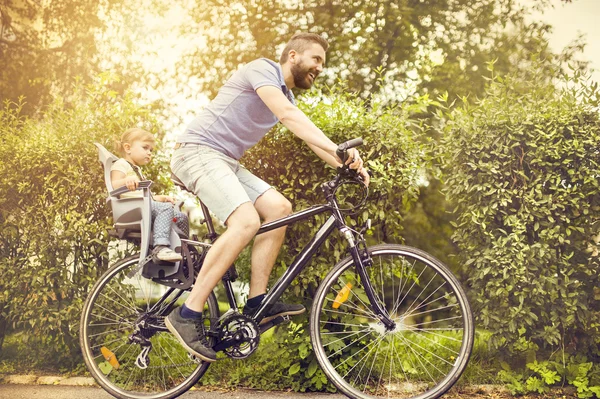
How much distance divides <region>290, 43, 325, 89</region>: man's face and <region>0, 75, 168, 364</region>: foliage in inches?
68.1

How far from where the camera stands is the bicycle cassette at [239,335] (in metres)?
3.62

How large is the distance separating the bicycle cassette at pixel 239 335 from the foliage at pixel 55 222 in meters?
1.55

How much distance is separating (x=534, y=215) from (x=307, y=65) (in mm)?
1889

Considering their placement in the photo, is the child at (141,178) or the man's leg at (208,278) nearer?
the man's leg at (208,278)

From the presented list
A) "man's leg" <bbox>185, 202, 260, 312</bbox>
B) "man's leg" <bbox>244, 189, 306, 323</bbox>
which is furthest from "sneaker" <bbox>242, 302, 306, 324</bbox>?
"man's leg" <bbox>185, 202, 260, 312</bbox>

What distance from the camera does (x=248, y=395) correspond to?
164 inches

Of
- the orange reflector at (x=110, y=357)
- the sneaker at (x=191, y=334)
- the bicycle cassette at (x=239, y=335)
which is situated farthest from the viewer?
the orange reflector at (x=110, y=357)

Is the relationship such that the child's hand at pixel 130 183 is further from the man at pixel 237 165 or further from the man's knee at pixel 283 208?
the man's knee at pixel 283 208

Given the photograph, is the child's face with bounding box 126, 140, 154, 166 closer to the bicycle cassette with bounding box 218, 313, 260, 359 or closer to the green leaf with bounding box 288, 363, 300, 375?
the bicycle cassette with bounding box 218, 313, 260, 359

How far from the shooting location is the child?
3.73 m

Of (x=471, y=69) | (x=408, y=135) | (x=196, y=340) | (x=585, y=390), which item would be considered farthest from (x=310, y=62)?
(x=471, y=69)

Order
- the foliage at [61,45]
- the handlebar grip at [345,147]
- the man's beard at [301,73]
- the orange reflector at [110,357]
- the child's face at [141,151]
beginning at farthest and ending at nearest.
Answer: the foliage at [61,45] < the child's face at [141,151] < the orange reflector at [110,357] < the man's beard at [301,73] < the handlebar grip at [345,147]

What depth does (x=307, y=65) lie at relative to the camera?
371 centimetres

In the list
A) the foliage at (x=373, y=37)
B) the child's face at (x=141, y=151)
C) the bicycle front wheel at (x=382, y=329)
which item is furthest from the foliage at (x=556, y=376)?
the foliage at (x=373, y=37)
